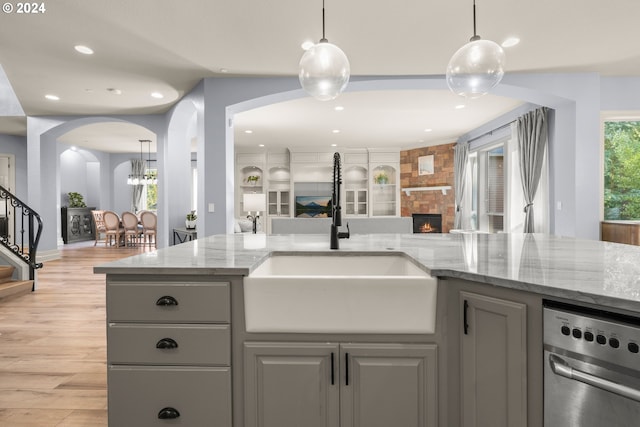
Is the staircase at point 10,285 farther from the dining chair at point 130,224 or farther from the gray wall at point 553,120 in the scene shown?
the dining chair at point 130,224

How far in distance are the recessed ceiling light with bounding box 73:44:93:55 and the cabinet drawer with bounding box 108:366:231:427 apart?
3.49 metres

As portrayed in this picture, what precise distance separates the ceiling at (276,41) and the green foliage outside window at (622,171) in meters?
0.84

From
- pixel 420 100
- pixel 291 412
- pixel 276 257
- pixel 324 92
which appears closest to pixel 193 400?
pixel 291 412

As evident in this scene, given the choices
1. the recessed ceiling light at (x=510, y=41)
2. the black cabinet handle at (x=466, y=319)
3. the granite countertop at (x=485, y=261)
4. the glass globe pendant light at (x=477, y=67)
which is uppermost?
the recessed ceiling light at (x=510, y=41)

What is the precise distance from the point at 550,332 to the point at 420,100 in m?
4.88

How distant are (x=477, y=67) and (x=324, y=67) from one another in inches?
30.5

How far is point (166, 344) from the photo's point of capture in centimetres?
137

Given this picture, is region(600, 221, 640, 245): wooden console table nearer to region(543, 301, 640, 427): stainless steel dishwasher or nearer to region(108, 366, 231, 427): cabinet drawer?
region(543, 301, 640, 427): stainless steel dishwasher

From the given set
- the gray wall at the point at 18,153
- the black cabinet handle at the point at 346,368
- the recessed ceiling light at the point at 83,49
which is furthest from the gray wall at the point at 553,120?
the gray wall at the point at 18,153

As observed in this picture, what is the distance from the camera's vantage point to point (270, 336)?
53.9 inches

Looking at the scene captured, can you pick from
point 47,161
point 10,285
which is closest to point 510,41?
point 10,285

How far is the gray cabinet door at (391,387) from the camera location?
1312 mm

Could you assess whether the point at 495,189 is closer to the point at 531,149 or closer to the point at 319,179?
the point at 531,149

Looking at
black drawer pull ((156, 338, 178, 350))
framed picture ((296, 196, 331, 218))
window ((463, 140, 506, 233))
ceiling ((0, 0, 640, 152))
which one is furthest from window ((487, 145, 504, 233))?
black drawer pull ((156, 338, 178, 350))
